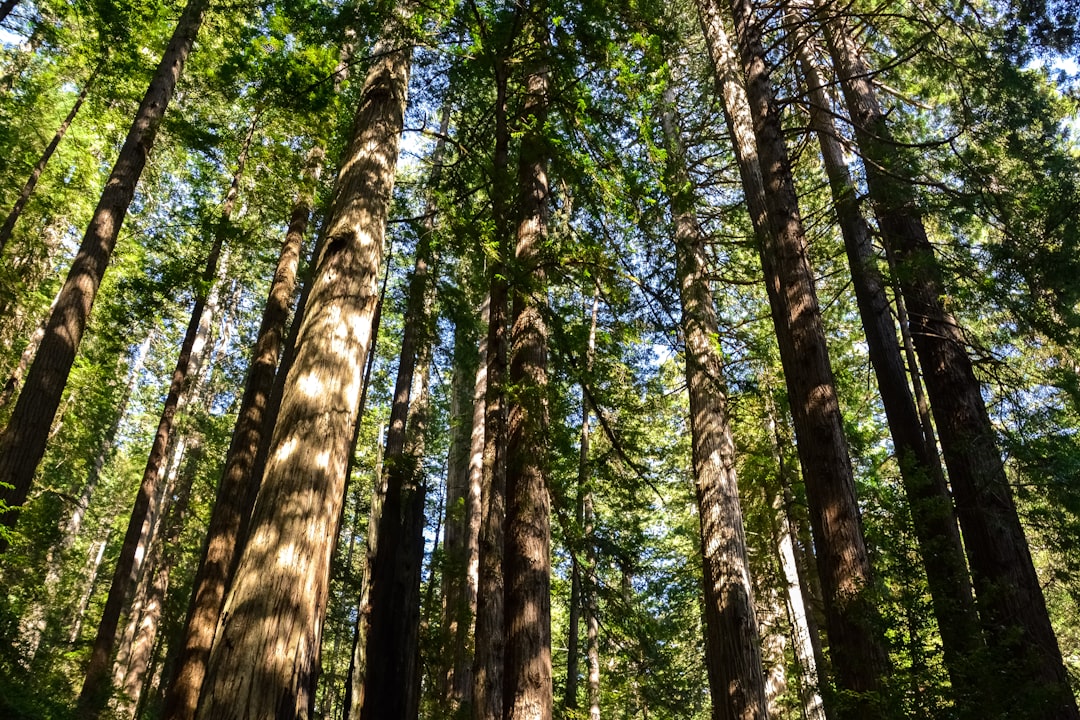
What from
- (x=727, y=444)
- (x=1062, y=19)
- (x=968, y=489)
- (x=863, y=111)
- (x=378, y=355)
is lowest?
(x=968, y=489)

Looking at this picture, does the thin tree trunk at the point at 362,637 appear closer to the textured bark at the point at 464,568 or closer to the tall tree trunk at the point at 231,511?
the tall tree trunk at the point at 231,511

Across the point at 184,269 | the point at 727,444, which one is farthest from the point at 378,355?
the point at 727,444

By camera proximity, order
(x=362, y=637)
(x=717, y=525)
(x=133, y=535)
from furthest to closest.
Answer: (x=133, y=535) → (x=717, y=525) → (x=362, y=637)

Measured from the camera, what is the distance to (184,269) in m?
9.09

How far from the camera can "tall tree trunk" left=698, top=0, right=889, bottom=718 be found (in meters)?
4.50

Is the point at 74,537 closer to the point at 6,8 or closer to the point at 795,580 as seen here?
the point at 6,8

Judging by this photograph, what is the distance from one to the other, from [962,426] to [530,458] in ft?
19.9

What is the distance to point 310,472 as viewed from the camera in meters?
3.41

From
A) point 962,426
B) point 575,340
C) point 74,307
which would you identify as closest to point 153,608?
point 74,307

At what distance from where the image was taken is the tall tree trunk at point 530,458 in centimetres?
475

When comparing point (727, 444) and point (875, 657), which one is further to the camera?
point (727, 444)

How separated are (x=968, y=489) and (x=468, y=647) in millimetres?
8516

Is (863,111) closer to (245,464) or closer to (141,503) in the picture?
(245,464)

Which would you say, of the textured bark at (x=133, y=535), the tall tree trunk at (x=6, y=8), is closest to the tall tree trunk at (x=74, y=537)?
the textured bark at (x=133, y=535)
